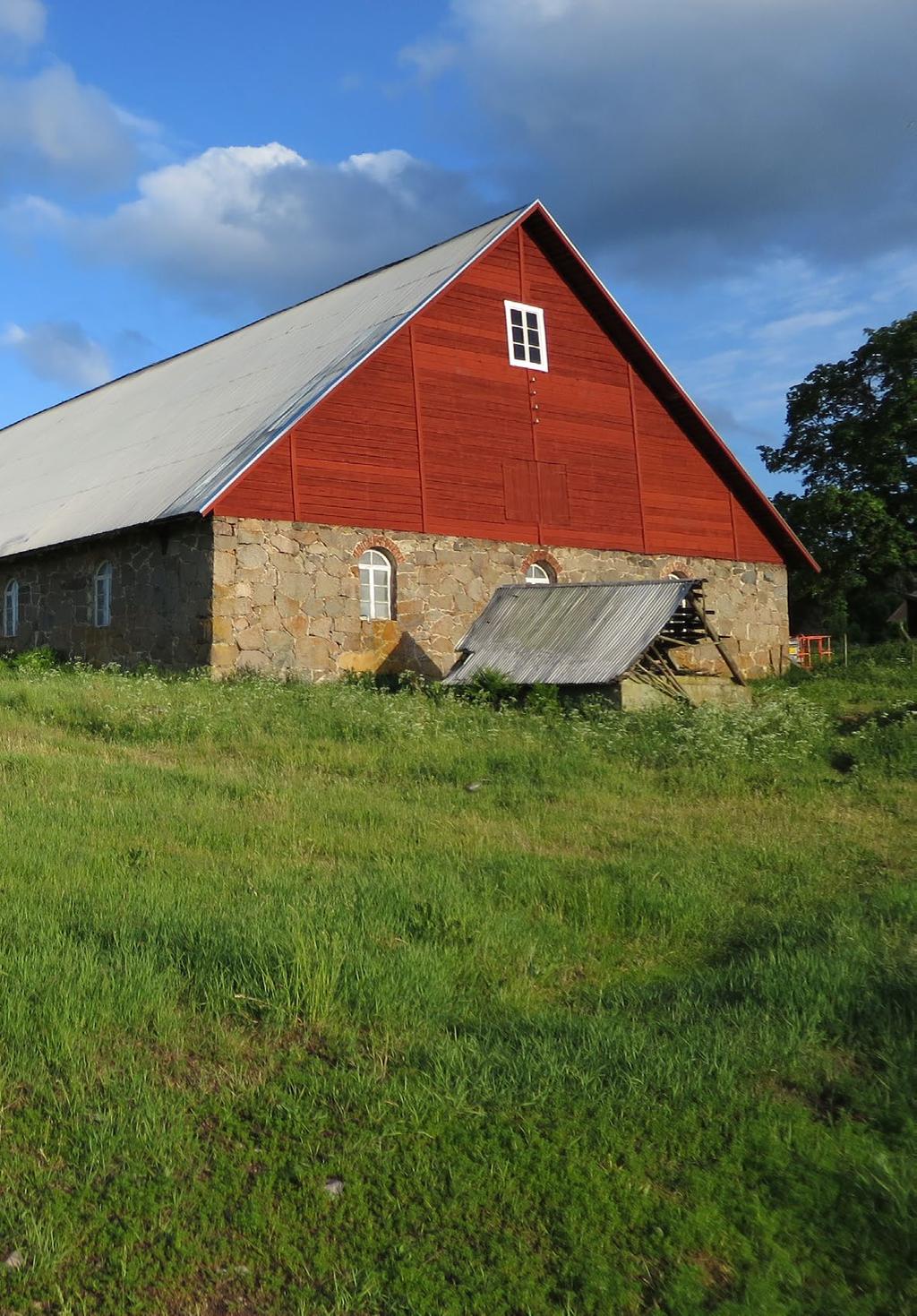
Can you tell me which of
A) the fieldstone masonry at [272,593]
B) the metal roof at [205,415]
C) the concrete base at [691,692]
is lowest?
the concrete base at [691,692]

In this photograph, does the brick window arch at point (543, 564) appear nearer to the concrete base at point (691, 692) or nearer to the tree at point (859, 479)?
the concrete base at point (691, 692)

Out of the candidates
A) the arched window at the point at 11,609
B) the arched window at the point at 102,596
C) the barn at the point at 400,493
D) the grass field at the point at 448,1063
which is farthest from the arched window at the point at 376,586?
the grass field at the point at 448,1063

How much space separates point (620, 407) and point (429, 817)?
17167 millimetres

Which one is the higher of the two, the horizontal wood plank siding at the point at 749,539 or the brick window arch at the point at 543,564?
the horizontal wood plank siding at the point at 749,539

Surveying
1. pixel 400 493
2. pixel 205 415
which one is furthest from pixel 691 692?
pixel 205 415

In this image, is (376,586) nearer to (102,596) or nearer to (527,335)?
(102,596)

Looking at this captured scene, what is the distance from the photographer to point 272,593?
20078mm

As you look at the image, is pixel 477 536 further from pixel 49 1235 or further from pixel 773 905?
pixel 49 1235

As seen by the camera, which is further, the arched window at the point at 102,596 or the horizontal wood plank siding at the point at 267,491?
the arched window at the point at 102,596

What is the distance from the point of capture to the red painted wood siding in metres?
20.9

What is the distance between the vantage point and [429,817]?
9742 mm

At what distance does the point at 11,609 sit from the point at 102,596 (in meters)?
4.51

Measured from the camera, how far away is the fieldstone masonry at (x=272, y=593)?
1966 centimetres

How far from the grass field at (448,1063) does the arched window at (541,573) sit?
1417 cm
